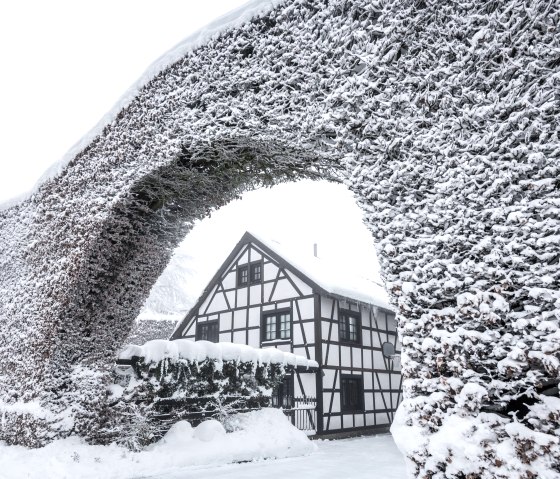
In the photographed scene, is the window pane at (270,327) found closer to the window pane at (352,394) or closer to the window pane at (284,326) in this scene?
the window pane at (284,326)

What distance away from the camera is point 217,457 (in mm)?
7395

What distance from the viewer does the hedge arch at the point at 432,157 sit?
254 cm

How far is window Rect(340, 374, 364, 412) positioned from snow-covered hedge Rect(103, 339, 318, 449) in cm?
370

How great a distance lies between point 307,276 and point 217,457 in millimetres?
7035

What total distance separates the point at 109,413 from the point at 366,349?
32.9 feet

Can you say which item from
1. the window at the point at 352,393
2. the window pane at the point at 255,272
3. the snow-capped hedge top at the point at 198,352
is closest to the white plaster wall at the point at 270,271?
the window pane at the point at 255,272

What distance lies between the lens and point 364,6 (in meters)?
3.60

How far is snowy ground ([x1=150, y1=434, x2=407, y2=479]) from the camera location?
6434 mm

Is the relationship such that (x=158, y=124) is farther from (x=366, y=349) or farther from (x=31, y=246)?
(x=366, y=349)

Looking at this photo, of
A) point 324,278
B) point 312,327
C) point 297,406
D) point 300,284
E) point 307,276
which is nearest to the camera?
point 297,406

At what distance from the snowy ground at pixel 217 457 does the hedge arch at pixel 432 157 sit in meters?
3.82

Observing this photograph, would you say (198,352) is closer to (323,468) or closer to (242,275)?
(323,468)

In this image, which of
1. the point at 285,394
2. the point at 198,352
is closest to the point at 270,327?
the point at 285,394

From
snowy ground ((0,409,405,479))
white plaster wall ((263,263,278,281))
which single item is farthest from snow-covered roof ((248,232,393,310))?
snowy ground ((0,409,405,479))
